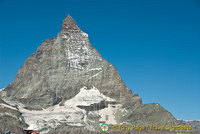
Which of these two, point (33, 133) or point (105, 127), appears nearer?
point (33, 133)
